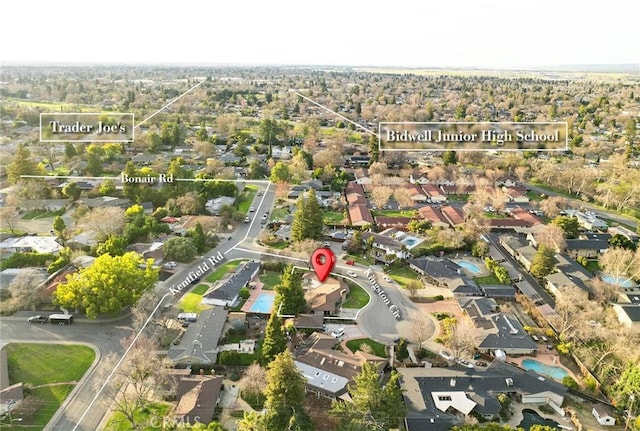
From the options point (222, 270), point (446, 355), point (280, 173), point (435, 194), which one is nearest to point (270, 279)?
point (222, 270)

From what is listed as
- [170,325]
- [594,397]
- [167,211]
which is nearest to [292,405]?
[170,325]

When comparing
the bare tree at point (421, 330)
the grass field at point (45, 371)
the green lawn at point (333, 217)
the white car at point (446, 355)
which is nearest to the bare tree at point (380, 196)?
the green lawn at point (333, 217)

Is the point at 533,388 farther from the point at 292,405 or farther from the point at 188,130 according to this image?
the point at 188,130

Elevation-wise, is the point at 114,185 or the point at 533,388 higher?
the point at 114,185

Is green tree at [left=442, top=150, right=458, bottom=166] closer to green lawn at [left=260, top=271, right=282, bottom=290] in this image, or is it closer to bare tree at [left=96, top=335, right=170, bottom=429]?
green lawn at [left=260, top=271, right=282, bottom=290]

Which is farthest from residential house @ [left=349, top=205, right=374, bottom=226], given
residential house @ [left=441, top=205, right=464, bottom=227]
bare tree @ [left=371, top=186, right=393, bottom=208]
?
residential house @ [left=441, top=205, right=464, bottom=227]

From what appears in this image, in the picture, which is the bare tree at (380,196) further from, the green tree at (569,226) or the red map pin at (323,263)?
the red map pin at (323,263)
